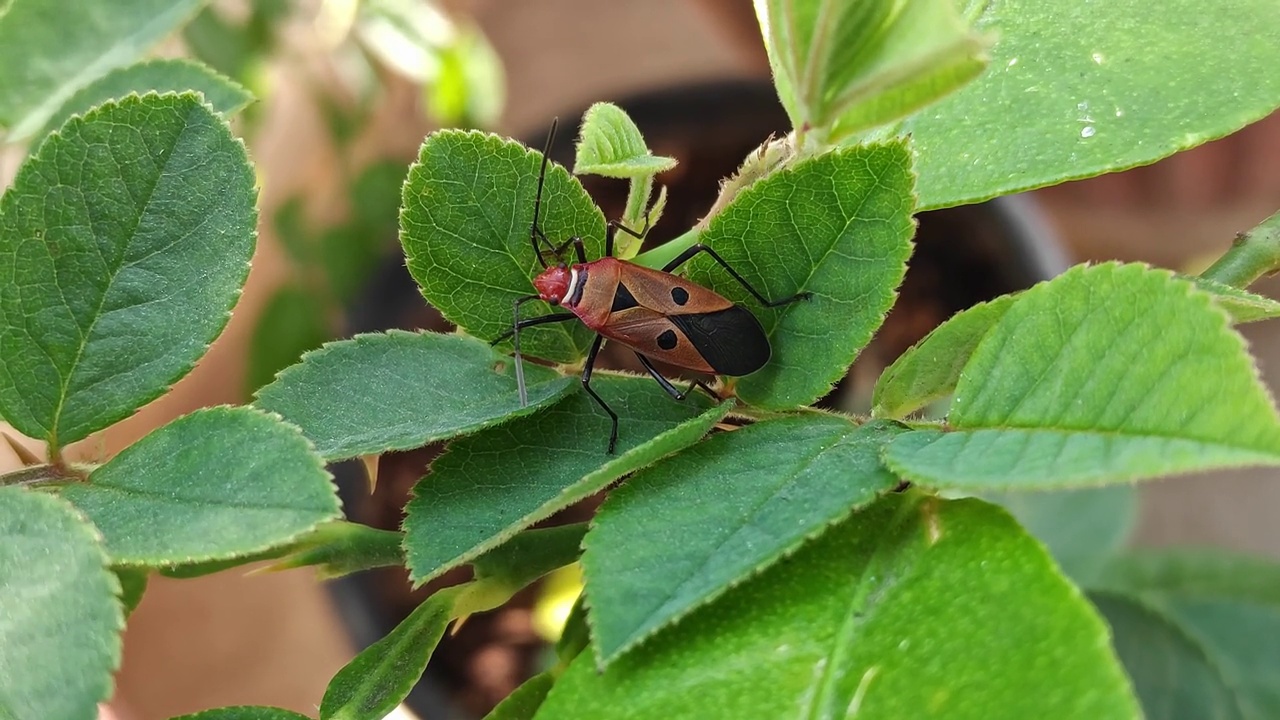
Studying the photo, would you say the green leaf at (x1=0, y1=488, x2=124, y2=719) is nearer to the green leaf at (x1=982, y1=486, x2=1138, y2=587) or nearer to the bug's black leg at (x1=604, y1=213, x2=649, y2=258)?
the bug's black leg at (x1=604, y1=213, x2=649, y2=258)

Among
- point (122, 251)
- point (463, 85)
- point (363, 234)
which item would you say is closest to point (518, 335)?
point (122, 251)

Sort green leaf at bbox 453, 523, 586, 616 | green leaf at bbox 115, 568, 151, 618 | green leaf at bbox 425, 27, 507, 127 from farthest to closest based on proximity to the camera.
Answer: green leaf at bbox 425, 27, 507, 127
green leaf at bbox 115, 568, 151, 618
green leaf at bbox 453, 523, 586, 616

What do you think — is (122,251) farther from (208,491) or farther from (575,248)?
(575,248)

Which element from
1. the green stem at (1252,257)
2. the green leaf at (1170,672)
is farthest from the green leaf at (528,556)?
the green leaf at (1170,672)

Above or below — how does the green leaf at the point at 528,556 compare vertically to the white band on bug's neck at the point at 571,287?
below

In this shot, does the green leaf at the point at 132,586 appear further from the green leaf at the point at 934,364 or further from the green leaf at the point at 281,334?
the green leaf at the point at 281,334

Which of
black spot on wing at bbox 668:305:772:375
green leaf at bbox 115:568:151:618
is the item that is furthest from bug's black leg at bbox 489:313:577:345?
green leaf at bbox 115:568:151:618
